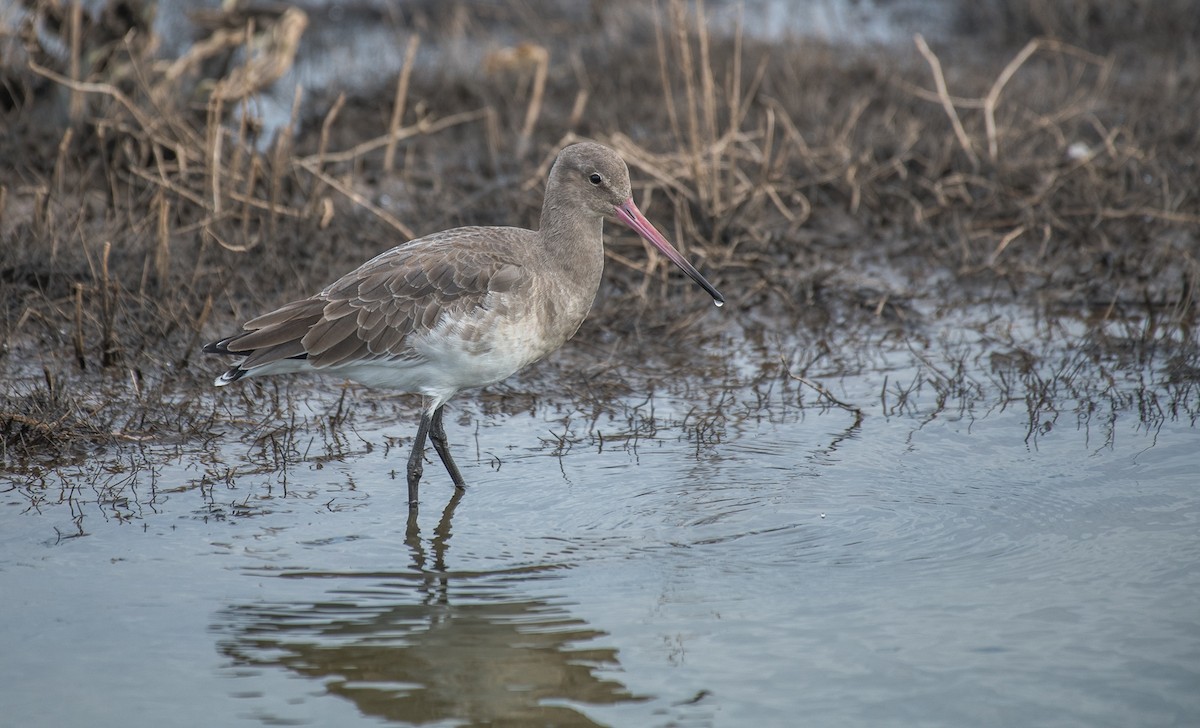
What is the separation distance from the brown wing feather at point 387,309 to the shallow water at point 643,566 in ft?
2.02

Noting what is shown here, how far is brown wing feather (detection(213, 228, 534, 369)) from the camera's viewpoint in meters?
5.93

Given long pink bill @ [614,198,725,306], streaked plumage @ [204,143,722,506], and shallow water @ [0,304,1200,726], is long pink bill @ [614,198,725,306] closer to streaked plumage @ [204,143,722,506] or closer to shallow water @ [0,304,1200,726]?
streaked plumage @ [204,143,722,506]

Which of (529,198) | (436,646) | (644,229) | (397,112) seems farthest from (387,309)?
(397,112)

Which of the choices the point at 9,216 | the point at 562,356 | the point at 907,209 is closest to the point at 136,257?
the point at 9,216

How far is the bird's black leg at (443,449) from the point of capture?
20.1 ft

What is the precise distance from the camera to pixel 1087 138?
33.8 ft

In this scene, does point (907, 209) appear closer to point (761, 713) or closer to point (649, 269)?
point (649, 269)

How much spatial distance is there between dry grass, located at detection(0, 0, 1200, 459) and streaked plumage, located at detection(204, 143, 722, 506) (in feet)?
3.15

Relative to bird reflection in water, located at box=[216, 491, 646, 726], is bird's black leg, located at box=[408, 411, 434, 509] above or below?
above

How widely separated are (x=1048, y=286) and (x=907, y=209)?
1.20m

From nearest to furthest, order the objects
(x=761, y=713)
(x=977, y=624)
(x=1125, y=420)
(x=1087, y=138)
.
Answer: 1. (x=761, y=713)
2. (x=977, y=624)
3. (x=1125, y=420)
4. (x=1087, y=138)

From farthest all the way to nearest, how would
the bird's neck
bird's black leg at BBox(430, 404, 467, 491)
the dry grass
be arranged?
the dry grass → the bird's neck → bird's black leg at BBox(430, 404, 467, 491)

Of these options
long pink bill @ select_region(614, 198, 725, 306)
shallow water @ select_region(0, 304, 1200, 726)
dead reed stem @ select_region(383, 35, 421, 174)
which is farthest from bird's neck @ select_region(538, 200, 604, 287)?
dead reed stem @ select_region(383, 35, 421, 174)

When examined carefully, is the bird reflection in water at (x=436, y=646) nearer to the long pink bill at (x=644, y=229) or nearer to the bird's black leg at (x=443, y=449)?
the bird's black leg at (x=443, y=449)
